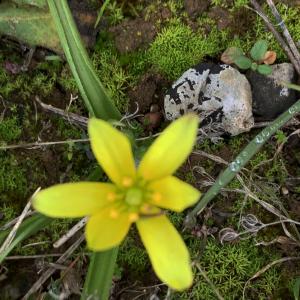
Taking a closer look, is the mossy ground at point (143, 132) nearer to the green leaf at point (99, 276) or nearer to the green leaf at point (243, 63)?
the green leaf at point (243, 63)

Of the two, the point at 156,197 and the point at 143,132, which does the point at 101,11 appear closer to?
the point at 143,132

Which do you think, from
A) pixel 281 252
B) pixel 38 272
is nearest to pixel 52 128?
pixel 38 272

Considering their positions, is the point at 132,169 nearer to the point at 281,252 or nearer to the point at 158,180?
the point at 158,180

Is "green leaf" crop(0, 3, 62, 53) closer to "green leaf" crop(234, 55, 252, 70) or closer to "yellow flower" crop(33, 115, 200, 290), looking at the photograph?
"green leaf" crop(234, 55, 252, 70)

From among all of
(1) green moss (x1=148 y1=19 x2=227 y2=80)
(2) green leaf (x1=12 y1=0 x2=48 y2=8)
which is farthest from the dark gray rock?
(2) green leaf (x1=12 y1=0 x2=48 y2=8)

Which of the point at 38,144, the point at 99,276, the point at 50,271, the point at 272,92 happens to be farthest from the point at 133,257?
the point at 272,92

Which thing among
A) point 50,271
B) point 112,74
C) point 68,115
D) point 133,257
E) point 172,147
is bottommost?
point 50,271
